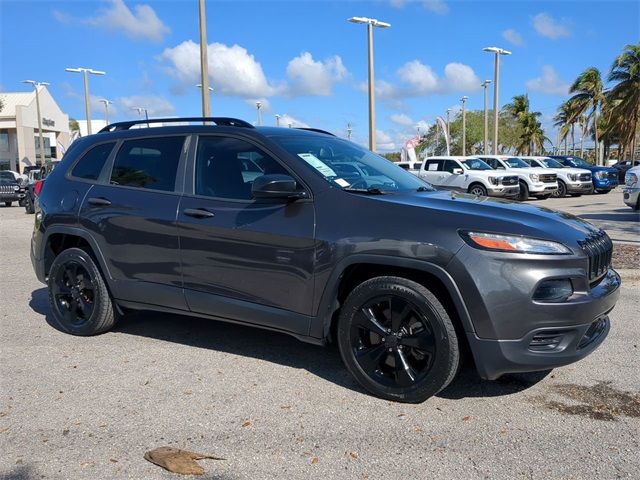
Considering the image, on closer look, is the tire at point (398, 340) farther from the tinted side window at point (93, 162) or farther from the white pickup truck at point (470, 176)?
the white pickup truck at point (470, 176)

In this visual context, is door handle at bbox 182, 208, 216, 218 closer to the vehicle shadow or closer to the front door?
the front door

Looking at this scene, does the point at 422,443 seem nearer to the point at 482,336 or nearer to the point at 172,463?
the point at 482,336

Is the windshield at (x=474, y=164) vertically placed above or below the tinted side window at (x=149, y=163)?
above

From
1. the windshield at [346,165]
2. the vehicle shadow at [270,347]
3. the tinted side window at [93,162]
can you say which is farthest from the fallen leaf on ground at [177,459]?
the tinted side window at [93,162]

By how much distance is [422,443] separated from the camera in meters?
3.31

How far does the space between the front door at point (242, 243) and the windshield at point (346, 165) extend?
0.80 ft

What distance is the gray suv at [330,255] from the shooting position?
347 centimetres

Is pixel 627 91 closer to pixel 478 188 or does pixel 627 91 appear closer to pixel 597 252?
pixel 478 188

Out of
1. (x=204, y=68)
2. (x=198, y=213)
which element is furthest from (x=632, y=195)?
(x=198, y=213)

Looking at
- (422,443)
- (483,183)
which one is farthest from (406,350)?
(483,183)

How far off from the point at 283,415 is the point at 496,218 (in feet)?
5.82

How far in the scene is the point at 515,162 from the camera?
24.9 metres

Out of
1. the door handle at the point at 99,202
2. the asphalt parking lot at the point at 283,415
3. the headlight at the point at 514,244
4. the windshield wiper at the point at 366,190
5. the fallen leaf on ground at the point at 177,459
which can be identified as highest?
the windshield wiper at the point at 366,190

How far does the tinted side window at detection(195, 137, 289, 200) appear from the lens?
4.36 m
